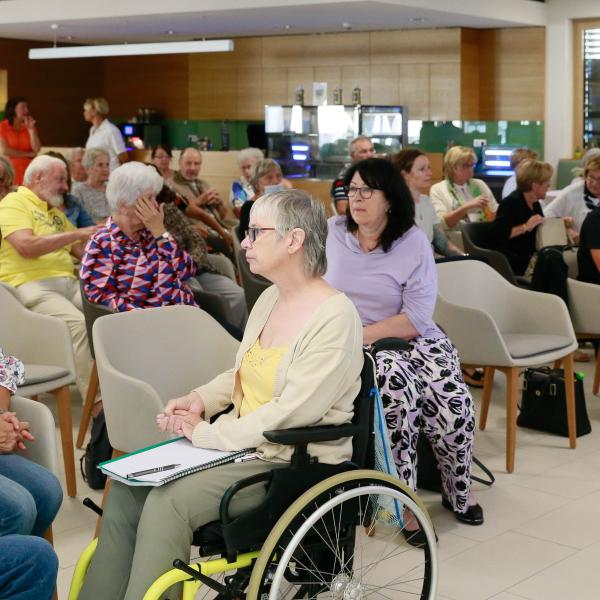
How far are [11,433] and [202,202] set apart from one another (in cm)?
544

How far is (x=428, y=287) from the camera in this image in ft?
13.4

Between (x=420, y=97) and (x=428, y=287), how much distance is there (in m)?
9.62

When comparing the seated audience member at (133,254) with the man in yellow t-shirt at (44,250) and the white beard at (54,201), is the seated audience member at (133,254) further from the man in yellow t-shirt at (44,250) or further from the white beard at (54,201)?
the white beard at (54,201)

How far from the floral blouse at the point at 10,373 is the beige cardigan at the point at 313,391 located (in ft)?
1.81

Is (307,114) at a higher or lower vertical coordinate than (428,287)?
higher

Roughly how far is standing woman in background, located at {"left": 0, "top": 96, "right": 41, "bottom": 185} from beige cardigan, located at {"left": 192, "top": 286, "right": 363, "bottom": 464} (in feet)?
30.0

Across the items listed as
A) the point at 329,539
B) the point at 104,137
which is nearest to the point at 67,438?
the point at 329,539

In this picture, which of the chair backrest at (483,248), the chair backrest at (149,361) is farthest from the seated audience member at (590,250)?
the chair backrest at (149,361)

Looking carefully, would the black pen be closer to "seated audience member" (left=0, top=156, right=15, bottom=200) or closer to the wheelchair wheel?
the wheelchair wheel

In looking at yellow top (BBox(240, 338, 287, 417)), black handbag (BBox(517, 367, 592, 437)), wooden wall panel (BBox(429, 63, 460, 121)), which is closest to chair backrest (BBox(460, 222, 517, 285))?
black handbag (BBox(517, 367, 592, 437))

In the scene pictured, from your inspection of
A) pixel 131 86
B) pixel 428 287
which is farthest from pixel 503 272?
pixel 131 86

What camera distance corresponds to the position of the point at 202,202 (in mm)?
8172

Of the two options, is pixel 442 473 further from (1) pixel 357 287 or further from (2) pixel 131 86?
(2) pixel 131 86

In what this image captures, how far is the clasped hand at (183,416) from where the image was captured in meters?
2.95
